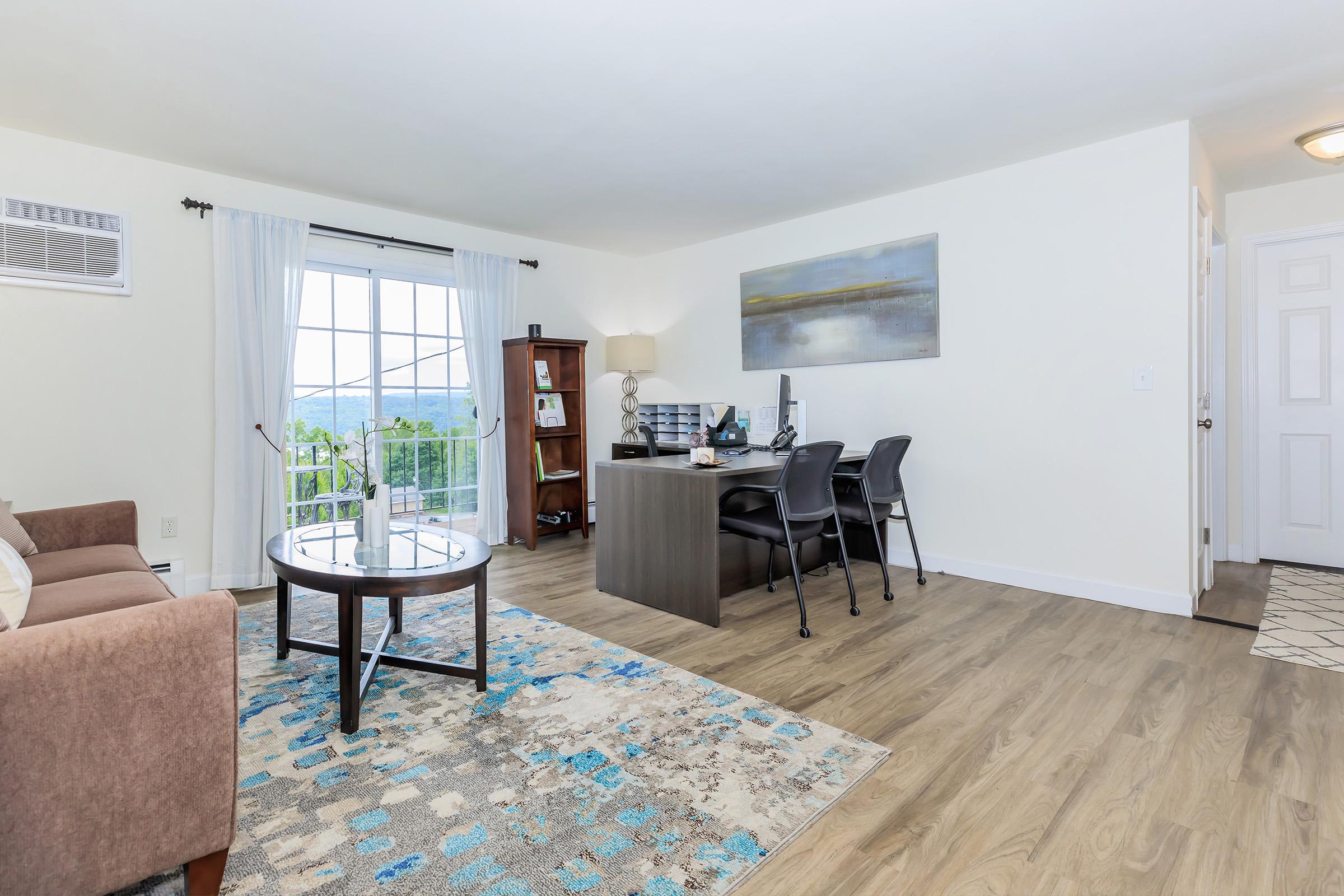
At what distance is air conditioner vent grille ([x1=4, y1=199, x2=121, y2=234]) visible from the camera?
3230 millimetres

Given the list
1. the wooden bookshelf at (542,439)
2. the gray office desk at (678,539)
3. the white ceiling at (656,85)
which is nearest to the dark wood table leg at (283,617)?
the gray office desk at (678,539)

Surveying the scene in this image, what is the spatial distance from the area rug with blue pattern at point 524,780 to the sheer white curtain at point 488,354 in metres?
2.35

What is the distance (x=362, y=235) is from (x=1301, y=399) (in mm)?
6168

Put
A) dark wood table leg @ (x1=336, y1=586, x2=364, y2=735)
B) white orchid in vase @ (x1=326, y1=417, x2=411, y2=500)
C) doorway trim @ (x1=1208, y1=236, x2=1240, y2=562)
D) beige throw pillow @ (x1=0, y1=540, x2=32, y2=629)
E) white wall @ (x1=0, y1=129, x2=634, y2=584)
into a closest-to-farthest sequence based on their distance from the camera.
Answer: beige throw pillow @ (x1=0, y1=540, x2=32, y2=629), dark wood table leg @ (x1=336, y1=586, x2=364, y2=735), white wall @ (x1=0, y1=129, x2=634, y2=584), white orchid in vase @ (x1=326, y1=417, x2=411, y2=500), doorway trim @ (x1=1208, y1=236, x2=1240, y2=562)

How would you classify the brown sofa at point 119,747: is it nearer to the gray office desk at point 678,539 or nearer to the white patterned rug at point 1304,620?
the gray office desk at point 678,539

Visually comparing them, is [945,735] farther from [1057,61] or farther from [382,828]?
[1057,61]

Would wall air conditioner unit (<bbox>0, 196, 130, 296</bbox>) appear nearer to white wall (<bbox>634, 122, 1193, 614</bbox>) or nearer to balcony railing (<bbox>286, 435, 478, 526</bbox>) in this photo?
balcony railing (<bbox>286, 435, 478, 526</bbox>)

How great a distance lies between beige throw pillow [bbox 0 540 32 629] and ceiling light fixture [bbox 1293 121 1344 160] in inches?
210

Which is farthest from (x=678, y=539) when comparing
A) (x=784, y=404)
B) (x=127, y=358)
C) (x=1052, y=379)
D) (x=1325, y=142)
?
(x=1325, y=142)

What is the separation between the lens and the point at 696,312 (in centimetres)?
564

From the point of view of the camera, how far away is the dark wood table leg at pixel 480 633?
2367 mm

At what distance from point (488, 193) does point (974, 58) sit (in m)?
2.88

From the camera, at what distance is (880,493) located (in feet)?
12.3

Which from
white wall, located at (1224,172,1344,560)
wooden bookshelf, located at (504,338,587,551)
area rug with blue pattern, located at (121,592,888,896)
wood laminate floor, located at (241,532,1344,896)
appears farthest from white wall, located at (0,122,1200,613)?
area rug with blue pattern, located at (121,592,888,896)
